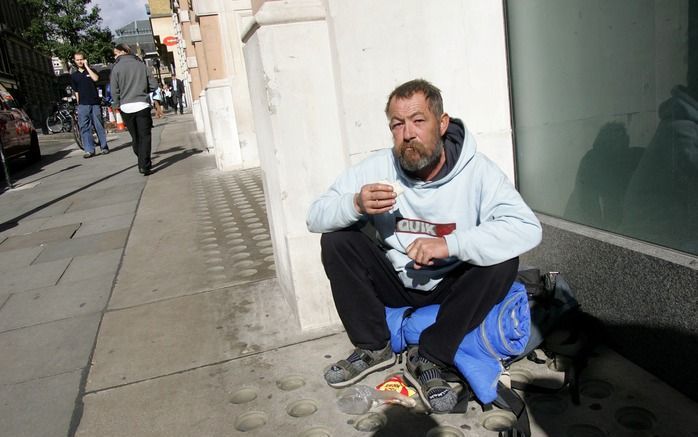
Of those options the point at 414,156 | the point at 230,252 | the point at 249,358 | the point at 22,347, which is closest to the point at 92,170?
the point at 230,252

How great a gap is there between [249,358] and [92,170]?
10.8m

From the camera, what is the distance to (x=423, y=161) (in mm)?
2668

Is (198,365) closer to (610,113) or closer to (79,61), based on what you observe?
(610,113)

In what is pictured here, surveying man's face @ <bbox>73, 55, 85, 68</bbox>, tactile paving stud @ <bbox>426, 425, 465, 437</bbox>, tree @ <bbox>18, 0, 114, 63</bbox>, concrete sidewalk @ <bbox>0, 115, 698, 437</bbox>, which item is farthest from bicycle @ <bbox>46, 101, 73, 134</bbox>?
tree @ <bbox>18, 0, 114, 63</bbox>

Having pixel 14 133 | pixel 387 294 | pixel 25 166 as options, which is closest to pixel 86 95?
pixel 14 133

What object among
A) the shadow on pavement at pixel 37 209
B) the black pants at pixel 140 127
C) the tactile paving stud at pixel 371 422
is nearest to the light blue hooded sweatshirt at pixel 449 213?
the tactile paving stud at pixel 371 422

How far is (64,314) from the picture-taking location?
4.29 m

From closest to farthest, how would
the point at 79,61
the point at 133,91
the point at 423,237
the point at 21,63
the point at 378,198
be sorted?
the point at 378,198
the point at 423,237
the point at 133,91
the point at 79,61
the point at 21,63

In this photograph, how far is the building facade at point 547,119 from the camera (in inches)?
101

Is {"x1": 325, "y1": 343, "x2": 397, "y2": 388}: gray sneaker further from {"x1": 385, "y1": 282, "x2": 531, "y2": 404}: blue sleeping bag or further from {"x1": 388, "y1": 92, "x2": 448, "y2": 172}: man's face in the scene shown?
{"x1": 388, "y1": 92, "x2": 448, "y2": 172}: man's face

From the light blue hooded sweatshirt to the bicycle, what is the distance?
1928cm

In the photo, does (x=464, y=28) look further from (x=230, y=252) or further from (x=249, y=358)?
(x=230, y=252)

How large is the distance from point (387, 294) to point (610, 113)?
138 cm

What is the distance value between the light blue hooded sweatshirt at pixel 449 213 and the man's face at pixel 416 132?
0.12 m
